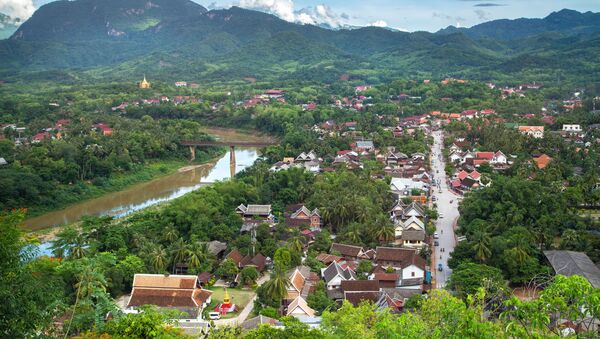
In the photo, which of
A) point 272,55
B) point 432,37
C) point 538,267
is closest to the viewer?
point 538,267

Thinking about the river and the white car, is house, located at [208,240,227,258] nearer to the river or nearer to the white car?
the white car

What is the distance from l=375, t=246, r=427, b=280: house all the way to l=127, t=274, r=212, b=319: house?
6.77 metres

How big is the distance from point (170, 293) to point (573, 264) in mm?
13067

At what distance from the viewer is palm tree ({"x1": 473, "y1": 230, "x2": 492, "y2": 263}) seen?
19828mm

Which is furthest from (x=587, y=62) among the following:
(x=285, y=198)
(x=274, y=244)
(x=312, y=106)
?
(x=274, y=244)

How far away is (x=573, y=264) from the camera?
18.5 m

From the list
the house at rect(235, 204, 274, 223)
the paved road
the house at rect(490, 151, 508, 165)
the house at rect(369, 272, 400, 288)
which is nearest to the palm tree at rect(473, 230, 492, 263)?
the paved road

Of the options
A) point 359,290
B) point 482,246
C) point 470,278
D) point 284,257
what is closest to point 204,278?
point 284,257

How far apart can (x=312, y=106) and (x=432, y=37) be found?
3370 inches

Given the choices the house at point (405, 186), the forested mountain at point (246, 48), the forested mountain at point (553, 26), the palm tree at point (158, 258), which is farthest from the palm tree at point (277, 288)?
the forested mountain at point (553, 26)

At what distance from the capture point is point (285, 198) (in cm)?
3020

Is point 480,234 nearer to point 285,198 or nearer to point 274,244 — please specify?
point 274,244

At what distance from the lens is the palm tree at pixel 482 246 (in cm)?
1983

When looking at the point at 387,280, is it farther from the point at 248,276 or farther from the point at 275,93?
the point at 275,93
